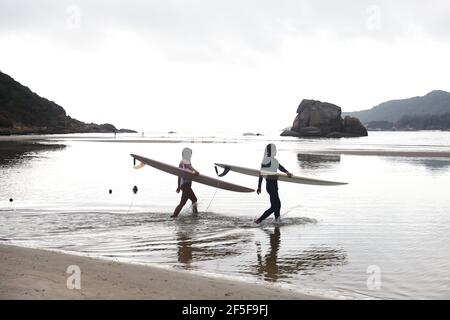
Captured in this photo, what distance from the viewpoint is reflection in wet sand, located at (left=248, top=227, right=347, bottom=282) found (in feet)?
25.1

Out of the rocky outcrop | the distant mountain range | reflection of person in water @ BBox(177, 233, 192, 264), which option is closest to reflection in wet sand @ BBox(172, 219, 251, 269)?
reflection of person in water @ BBox(177, 233, 192, 264)

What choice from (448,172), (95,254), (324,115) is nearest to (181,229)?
(95,254)

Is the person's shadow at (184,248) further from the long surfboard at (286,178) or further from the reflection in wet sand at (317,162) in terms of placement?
the reflection in wet sand at (317,162)

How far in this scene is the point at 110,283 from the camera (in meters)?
6.18

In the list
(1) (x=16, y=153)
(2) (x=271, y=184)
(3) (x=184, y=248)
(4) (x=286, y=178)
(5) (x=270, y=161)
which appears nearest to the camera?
(3) (x=184, y=248)

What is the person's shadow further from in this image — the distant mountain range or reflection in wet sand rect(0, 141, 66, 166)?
the distant mountain range

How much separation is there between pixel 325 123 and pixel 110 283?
430 ft

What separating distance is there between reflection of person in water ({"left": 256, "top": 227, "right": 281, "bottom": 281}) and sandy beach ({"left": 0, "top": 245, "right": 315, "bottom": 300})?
2.95 ft

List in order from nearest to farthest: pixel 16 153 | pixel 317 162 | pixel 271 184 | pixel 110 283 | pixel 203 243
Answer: pixel 110 283
pixel 203 243
pixel 271 184
pixel 317 162
pixel 16 153

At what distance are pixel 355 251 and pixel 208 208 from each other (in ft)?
21.8

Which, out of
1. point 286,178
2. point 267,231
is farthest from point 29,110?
point 267,231

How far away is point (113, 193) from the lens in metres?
17.7

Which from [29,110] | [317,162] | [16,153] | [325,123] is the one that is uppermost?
[29,110]

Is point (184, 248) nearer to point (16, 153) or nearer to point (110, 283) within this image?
point (110, 283)
